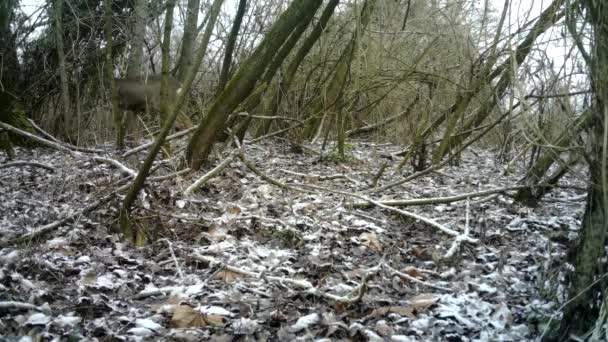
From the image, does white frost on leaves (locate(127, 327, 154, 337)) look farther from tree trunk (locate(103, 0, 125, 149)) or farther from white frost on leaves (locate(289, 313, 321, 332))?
tree trunk (locate(103, 0, 125, 149))

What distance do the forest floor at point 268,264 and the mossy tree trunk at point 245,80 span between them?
0.39 m

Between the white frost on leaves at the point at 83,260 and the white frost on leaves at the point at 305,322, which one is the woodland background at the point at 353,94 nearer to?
the white frost on leaves at the point at 83,260

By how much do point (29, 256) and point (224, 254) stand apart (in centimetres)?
141

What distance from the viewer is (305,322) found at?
3066 millimetres

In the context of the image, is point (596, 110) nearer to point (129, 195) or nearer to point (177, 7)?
point (129, 195)

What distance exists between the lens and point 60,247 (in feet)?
13.3

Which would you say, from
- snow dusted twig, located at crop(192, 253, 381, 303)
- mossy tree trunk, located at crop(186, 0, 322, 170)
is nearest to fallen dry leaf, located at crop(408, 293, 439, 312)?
snow dusted twig, located at crop(192, 253, 381, 303)

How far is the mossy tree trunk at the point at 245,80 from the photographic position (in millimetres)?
5223

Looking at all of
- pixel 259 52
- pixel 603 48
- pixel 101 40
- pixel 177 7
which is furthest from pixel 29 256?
pixel 101 40

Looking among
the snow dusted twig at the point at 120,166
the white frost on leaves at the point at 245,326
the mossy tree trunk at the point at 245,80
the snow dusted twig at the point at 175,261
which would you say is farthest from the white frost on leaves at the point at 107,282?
the mossy tree trunk at the point at 245,80

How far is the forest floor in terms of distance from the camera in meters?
3.05

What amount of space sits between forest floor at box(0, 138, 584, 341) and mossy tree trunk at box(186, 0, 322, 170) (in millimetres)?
390

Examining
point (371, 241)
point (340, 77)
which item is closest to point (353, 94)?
→ point (340, 77)

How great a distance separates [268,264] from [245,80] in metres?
2.27
